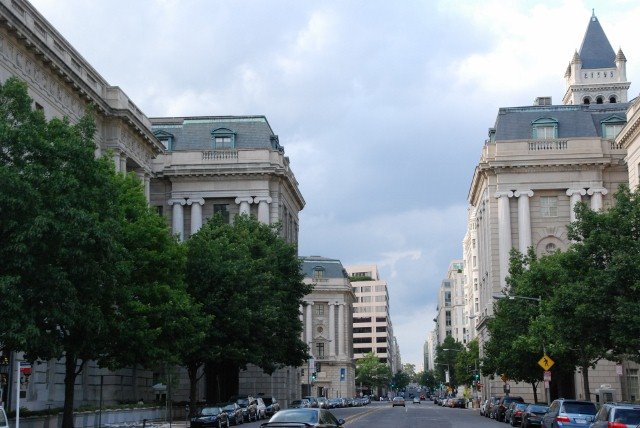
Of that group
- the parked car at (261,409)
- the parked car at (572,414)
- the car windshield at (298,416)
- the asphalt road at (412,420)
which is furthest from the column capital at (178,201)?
the car windshield at (298,416)

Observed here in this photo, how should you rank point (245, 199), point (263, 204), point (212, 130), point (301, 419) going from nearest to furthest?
point (301, 419) → point (263, 204) → point (245, 199) → point (212, 130)

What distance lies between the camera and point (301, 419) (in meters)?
24.2

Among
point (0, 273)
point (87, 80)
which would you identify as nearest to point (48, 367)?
point (87, 80)

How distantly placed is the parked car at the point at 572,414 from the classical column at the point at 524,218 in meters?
49.6

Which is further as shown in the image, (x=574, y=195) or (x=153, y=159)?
(x=574, y=195)

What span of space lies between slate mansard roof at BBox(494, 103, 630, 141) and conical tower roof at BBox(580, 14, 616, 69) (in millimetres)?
51209

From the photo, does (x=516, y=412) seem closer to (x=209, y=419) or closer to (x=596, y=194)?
(x=209, y=419)

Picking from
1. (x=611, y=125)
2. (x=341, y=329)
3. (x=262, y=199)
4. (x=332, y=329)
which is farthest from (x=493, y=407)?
(x=341, y=329)

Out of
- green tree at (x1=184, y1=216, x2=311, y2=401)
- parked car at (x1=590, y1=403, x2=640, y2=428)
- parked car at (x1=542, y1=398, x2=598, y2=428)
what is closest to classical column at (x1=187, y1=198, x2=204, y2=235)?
green tree at (x1=184, y1=216, x2=311, y2=401)

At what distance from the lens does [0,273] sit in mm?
27219

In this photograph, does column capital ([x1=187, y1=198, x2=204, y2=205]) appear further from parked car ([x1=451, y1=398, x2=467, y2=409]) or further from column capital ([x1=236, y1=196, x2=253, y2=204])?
parked car ([x1=451, y1=398, x2=467, y2=409])

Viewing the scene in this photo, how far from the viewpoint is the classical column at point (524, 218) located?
84.1 m

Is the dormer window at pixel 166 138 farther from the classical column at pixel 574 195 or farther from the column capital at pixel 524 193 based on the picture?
the classical column at pixel 574 195

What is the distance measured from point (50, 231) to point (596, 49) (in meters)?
126
